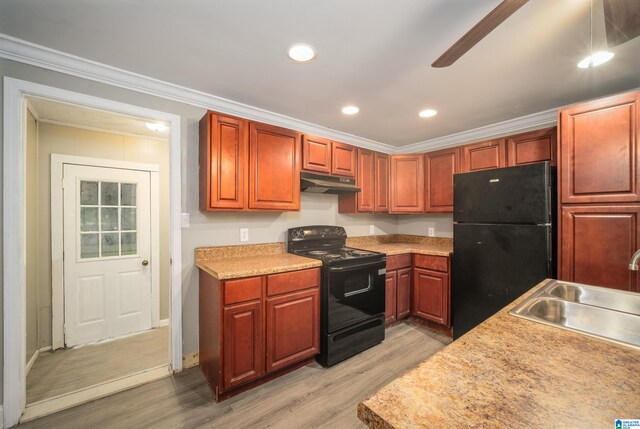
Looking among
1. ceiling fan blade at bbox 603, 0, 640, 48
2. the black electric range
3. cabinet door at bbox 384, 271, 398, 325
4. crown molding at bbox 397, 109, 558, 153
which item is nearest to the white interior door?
the black electric range

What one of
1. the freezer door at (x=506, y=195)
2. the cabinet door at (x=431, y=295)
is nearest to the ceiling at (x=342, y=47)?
the freezer door at (x=506, y=195)

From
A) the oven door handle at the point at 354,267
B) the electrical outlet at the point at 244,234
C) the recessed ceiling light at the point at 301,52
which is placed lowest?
the oven door handle at the point at 354,267

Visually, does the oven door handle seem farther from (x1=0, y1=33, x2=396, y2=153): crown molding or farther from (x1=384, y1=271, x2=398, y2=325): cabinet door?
(x1=0, y1=33, x2=396, y2=153): crown molding

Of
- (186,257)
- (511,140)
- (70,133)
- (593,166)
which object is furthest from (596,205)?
(70,133)

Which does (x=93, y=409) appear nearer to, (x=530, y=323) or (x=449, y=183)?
(x=530, y=323)

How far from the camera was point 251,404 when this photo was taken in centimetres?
187

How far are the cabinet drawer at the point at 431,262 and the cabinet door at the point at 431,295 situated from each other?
0.05 m

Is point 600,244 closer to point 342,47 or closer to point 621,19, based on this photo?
point 621,19

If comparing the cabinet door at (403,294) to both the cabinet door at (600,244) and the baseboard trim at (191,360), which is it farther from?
the baseboard trim at (191,360)

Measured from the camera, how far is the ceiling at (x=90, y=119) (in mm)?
2293

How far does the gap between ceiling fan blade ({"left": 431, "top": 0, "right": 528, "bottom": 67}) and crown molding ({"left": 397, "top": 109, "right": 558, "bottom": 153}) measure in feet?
7.30

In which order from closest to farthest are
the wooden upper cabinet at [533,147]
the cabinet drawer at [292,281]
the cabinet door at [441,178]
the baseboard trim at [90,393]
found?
the baseboard trim at [90,393] → the cabinet drawer at [292,281] → the wooden upper cabinet at [533,147] → the cabinet door at [441,178]

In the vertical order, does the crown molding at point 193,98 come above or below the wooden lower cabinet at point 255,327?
above

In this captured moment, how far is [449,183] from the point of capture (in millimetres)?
3195
